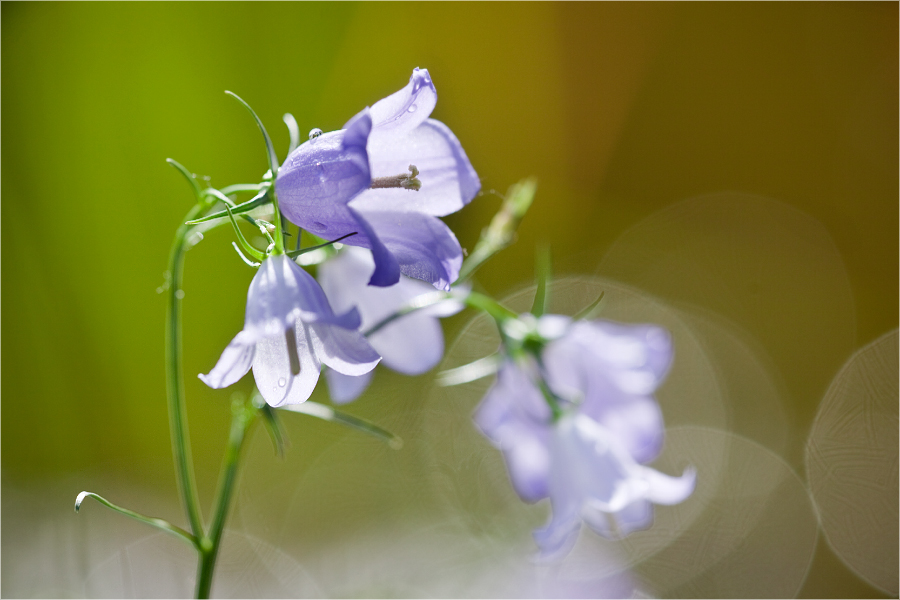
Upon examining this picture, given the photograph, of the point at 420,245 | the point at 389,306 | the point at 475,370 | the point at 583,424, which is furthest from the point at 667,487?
the point at 420,245

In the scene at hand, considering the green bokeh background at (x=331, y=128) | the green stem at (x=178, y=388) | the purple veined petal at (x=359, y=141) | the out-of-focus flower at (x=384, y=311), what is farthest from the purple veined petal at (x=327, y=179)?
the green bokeh background at (x=331, y=128)

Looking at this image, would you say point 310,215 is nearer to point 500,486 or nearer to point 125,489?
point 500,486

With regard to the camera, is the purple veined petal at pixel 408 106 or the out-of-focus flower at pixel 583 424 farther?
the out-of-focus flower at pixel 583 424

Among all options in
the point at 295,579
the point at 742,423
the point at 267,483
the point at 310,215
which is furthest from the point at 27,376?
the point at 742,423

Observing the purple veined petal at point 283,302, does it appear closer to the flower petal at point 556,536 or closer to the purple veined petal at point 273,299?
the purple veined petal at point 273,299

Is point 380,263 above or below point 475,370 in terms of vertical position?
above

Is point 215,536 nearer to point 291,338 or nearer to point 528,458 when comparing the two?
point 291,338

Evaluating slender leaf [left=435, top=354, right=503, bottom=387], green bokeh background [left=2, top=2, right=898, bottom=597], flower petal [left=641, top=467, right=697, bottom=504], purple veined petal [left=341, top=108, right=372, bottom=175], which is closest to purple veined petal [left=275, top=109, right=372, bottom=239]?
purple veined petal [left=341, top=108, right=372, bottom=175]
